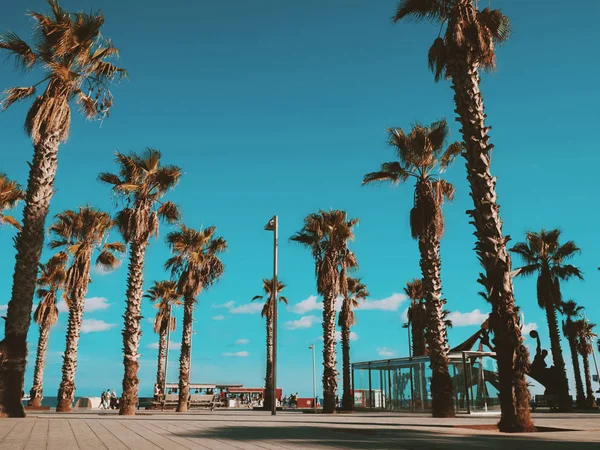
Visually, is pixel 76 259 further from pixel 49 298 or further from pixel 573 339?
→ pixel 573 339

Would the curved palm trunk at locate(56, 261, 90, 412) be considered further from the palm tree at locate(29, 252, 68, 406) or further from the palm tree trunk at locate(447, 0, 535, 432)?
the palm tree trunk at locate(447, 0, 535, 432)

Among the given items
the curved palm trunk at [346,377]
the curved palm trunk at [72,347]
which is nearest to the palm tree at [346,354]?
the curved palm trunk at [346,377]

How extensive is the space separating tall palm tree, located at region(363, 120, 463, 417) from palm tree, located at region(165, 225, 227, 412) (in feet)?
44.1

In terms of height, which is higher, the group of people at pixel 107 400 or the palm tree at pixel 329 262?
the palm tree at pixel 329 262

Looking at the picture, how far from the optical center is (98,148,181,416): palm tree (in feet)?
71.4

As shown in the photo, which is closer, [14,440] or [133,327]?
[14,440]

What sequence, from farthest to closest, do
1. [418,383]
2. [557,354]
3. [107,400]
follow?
[107,400] → [557,354] → [418,383]

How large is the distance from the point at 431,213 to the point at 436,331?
4522 millimetres

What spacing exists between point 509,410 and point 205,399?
27.0 m

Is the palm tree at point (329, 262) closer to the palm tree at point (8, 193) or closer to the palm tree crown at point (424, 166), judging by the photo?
the palm tree crown at point (424, 166)

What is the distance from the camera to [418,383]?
87.3ft

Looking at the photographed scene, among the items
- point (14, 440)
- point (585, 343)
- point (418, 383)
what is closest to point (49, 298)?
point (418, 383)

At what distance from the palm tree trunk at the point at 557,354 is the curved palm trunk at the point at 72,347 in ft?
87.5

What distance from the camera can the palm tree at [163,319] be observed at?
47.3 meters
